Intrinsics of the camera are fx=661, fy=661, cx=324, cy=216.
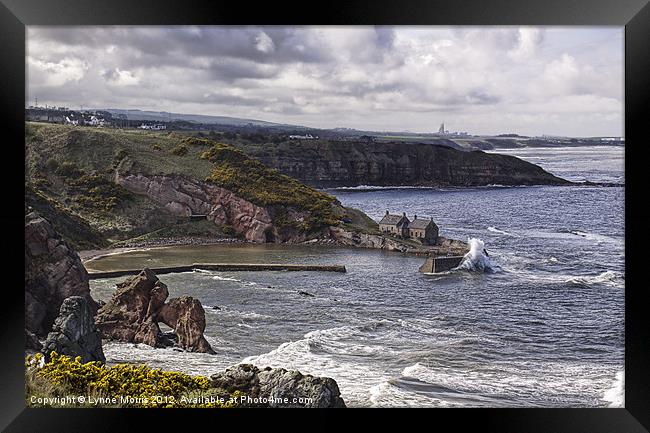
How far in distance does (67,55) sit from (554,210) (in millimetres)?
4440

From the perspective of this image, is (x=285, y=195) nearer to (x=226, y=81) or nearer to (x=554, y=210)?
(x=226, y=81)

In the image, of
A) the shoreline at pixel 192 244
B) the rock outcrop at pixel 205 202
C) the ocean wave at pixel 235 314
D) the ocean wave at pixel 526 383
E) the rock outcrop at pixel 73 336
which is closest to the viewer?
the ocean wave at pixel 526 383

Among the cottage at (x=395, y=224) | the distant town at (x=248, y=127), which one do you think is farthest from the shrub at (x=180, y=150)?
the cottage at (x=395, y=224)

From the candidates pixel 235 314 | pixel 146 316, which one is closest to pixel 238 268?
pixel 235 314

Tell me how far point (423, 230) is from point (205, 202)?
1.97 m

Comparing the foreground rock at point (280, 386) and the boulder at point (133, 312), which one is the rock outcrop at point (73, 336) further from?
the foreground rock at point (280, 386)

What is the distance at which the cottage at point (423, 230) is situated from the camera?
228 inches

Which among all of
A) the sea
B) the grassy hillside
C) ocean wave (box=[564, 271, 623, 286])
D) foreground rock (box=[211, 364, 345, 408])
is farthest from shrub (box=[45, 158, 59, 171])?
ocean wave (box=[564, 271, 623, 286])

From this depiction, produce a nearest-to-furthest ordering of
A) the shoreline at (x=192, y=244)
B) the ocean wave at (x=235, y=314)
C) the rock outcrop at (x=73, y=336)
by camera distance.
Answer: the rock outcrop at (x=73, y=336), the ocean wave at (x=235, y=314), the shoreline at (x=192, y=244)

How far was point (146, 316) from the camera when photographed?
5.70m

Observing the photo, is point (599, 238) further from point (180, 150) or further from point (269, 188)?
point (180, 150)

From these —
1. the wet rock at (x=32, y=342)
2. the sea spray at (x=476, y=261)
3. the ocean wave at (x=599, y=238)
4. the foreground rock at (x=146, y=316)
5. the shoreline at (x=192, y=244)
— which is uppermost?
the ocean wave at (x=599, y=238)

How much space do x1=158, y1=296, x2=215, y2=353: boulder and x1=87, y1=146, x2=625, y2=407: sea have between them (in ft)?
0.23

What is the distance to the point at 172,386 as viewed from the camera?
18.2 feet
